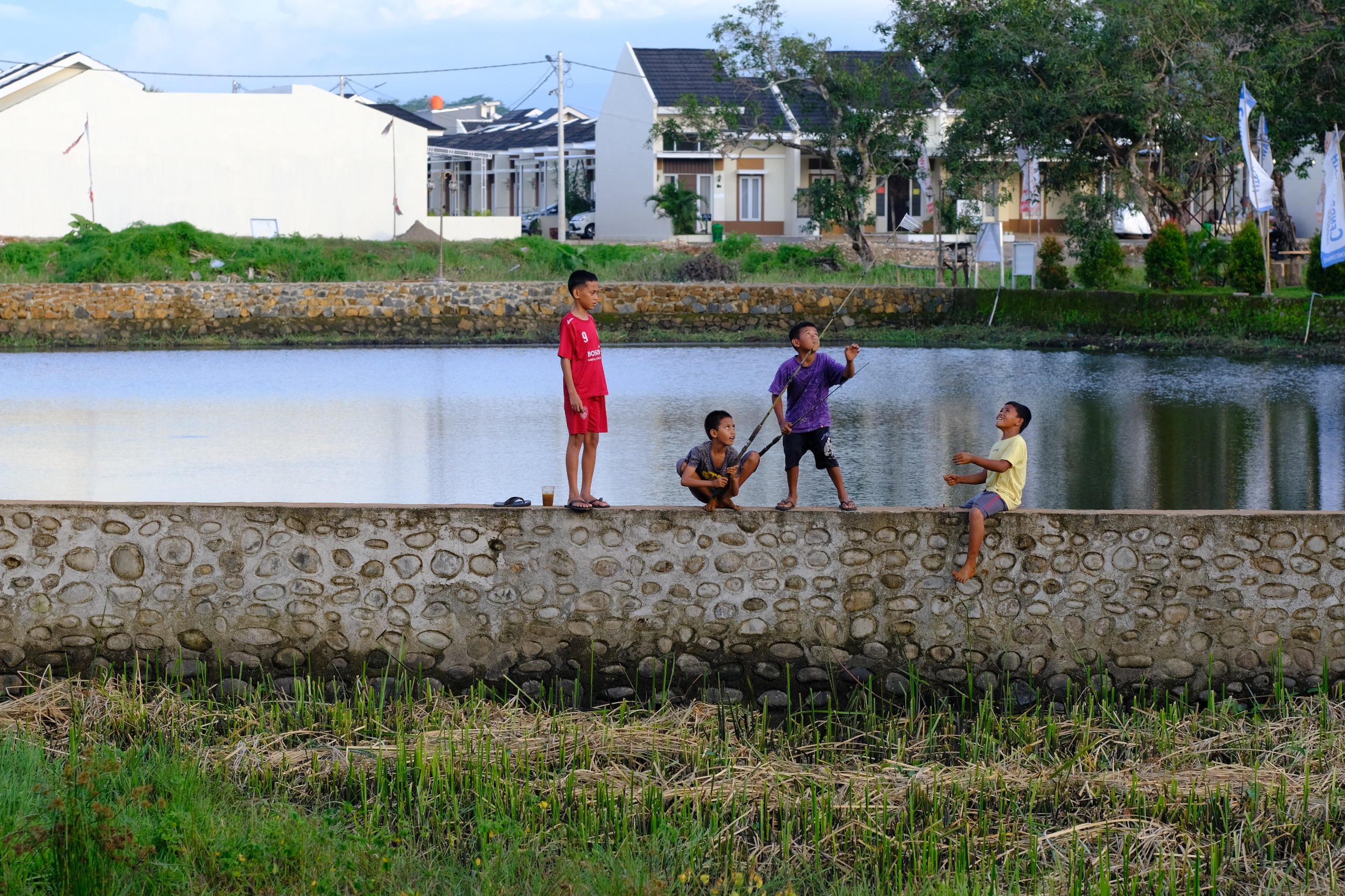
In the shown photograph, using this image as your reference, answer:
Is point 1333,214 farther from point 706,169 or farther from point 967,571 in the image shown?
point 706,169

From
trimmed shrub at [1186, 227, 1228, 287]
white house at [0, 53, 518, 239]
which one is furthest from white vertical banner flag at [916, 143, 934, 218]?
white house at [0, 53, 518, 239]

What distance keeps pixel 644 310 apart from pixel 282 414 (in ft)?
41.8

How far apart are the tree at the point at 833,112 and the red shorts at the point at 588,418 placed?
27148mm

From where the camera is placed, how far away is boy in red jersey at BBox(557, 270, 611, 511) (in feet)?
24.7

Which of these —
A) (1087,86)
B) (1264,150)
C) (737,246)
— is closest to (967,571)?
(1264,150)

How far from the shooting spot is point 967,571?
285 inches

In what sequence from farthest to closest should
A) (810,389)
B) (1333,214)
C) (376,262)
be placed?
(376,262) < (1333,214) < (810,389)

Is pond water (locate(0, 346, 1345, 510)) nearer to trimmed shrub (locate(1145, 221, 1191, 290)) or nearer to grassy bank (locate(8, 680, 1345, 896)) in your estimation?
trimmed shrub (locate(1145, 221, 1191, 290))

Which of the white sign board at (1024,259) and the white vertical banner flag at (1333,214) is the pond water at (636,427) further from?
the white sign board at (1024,259)

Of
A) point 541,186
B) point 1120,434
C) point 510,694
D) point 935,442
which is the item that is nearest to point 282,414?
point 935,442

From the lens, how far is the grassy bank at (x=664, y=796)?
214 inches

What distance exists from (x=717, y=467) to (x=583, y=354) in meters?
0.89

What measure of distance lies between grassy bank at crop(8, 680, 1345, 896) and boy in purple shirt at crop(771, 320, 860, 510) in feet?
4.89

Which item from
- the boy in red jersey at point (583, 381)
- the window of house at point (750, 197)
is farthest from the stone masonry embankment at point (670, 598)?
the window of house at point (750, 197)
